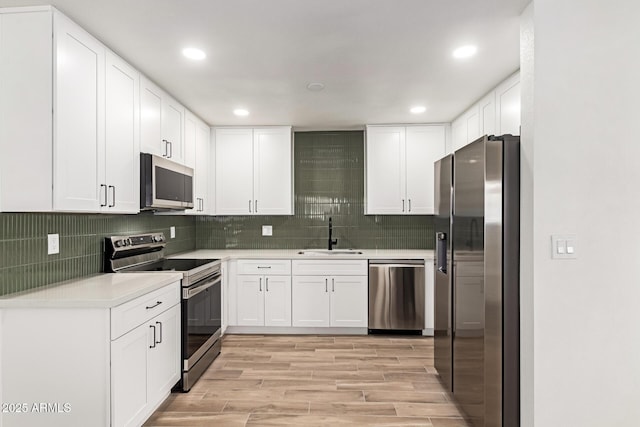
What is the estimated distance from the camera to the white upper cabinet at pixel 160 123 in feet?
9.94

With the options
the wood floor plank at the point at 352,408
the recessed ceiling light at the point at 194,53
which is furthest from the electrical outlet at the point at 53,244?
A: the wood floor plank at the point at 352,408

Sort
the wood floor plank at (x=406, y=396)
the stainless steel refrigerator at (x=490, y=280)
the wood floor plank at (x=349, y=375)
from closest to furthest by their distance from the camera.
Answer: the stainless steel refrigerator at (x=490, y=280), the wood floor plank at (x=406, y=396), the wood floor plank at (x=349, y=375)

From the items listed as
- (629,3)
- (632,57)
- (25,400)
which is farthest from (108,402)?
(629,3)

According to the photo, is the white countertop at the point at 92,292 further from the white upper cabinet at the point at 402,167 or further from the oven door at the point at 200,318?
the white upper cabinet at the point at 402,167

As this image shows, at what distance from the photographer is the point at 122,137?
269 cm

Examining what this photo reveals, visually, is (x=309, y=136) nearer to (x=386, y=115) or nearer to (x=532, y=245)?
(x=386, y=115)

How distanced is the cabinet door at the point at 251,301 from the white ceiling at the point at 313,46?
1896 mm

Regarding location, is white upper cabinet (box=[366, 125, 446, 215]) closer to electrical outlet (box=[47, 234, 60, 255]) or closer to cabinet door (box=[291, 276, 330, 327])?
cabinet door (box=[291, 276, 330, 327])

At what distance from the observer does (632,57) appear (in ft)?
6.63

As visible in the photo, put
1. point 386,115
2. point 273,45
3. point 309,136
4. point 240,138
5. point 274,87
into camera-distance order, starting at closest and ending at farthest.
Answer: point 273,45 < point 274,87 < point 386,115 < point 240,138 < point 309,136

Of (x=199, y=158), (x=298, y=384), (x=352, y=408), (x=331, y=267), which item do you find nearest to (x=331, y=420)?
(x=352, y=408)

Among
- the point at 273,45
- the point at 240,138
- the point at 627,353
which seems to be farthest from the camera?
the point at 240,138

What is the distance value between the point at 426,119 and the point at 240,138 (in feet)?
7.16

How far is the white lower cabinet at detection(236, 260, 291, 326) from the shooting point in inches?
172
